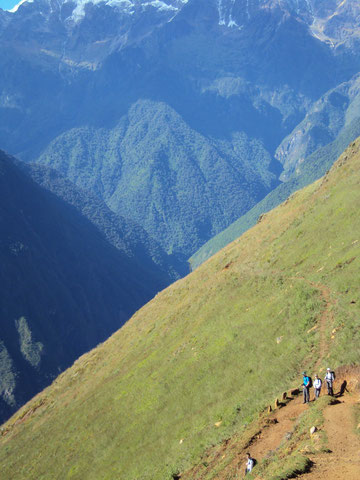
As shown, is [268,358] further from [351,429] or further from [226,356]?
[351,429]

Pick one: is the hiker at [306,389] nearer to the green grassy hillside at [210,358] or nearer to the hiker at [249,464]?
the green grassy hillside at [210,358]

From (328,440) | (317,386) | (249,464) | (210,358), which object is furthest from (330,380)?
(210,358)

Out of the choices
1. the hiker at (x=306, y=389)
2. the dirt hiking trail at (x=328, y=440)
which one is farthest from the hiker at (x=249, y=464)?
the hiker at (x=306, y=389)

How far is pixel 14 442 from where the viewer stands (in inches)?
3105

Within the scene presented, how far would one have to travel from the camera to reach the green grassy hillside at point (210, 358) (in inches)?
1837

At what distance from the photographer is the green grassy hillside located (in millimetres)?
46656

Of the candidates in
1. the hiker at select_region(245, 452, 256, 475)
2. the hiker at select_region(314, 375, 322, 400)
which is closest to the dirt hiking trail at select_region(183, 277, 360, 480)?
the hiker at select_region(245, 452, 256, 475)

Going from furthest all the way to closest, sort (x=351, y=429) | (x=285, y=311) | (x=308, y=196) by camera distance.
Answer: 1. (x=308, y=196)
2. (x=285, y=311)
3. (x=351, y=429)

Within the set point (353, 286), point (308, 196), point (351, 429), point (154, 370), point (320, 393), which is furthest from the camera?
point (308, 196)

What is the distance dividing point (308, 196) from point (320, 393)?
60.9 m

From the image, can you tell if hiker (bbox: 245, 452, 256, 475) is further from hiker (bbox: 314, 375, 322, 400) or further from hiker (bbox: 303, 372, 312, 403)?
hiker (bbox: 314, 375, 322, 400)

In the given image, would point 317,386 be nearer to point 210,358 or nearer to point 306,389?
point 306,389

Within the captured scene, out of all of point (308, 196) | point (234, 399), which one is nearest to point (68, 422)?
point (234, 399)

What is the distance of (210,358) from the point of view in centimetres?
5856
